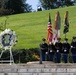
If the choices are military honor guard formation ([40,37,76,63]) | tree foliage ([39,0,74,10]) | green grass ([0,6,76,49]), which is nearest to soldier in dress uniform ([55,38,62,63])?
military honor guard formation ([40,37,76,63])

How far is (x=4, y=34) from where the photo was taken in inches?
604

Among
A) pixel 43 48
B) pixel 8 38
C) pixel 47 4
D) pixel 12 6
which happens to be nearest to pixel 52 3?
pixel 47 4

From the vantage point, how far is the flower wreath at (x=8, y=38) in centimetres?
1523

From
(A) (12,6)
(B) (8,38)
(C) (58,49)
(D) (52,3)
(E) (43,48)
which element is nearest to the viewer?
(B) (8,38)

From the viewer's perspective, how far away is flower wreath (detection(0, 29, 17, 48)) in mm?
15232

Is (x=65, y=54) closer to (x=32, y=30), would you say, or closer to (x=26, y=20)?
(x=32, y=30)

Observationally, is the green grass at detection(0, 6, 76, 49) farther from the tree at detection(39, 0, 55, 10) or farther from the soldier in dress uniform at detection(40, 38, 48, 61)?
the tree at detection(39, 0, 55, 10)

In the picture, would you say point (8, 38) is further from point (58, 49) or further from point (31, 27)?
point (31, 27)

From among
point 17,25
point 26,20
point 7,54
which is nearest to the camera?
point 7,54

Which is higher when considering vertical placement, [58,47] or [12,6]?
[12,6]

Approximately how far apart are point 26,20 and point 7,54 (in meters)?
17.0

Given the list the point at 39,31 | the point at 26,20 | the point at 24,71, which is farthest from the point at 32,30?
the point at 24,71

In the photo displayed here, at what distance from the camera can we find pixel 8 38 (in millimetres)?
15328

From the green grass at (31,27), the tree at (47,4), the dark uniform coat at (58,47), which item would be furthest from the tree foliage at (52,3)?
the dark uniform coat at (58,47)
